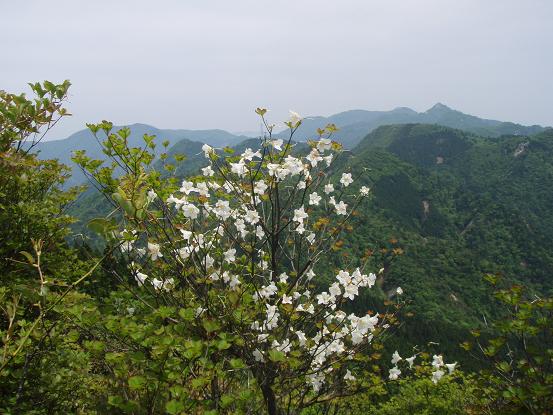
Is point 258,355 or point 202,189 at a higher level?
point 202,189

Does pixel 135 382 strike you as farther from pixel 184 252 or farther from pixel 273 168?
pixel 273 168

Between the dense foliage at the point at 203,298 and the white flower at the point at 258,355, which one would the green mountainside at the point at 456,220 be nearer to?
the dense foliage at the point at 203,298

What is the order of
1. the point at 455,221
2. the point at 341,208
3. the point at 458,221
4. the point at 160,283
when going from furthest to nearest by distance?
the point at 458,221
the point at 455,221
the point at 341,208
the point at 160,283

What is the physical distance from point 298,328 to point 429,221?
5267 inches

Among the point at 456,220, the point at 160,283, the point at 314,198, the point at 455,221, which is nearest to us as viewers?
the point at 160,283

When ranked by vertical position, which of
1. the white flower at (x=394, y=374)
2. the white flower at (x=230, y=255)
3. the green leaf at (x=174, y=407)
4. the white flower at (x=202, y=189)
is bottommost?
the white flower at (x=394, y=374)

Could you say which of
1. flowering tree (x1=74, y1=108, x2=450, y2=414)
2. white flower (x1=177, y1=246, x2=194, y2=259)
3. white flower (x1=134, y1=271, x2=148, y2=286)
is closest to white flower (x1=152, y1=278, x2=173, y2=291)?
flowering tree (x1=74, y1=108, x2=450, y2=414)

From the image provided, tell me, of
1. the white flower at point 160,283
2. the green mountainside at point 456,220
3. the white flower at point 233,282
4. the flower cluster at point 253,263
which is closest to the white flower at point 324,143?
the flower cluster at point 253,263

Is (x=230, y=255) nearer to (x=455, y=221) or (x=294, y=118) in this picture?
(x=294, y=118)

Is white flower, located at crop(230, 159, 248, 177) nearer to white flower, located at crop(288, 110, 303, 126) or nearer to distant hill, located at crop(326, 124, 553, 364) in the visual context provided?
white flower, located at crop(288, 110, 303, 126)

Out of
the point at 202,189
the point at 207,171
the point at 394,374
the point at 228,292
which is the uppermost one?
the point at 207,171

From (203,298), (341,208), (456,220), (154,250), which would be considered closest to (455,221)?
(456,220)

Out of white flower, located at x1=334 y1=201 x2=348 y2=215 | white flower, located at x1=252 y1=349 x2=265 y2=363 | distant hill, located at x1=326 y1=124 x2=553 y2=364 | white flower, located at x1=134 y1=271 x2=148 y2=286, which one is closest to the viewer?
white flower, located at x1=252 y1=349 x2=265 y2=363

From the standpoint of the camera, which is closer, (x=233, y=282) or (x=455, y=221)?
(x=233, y=282)
